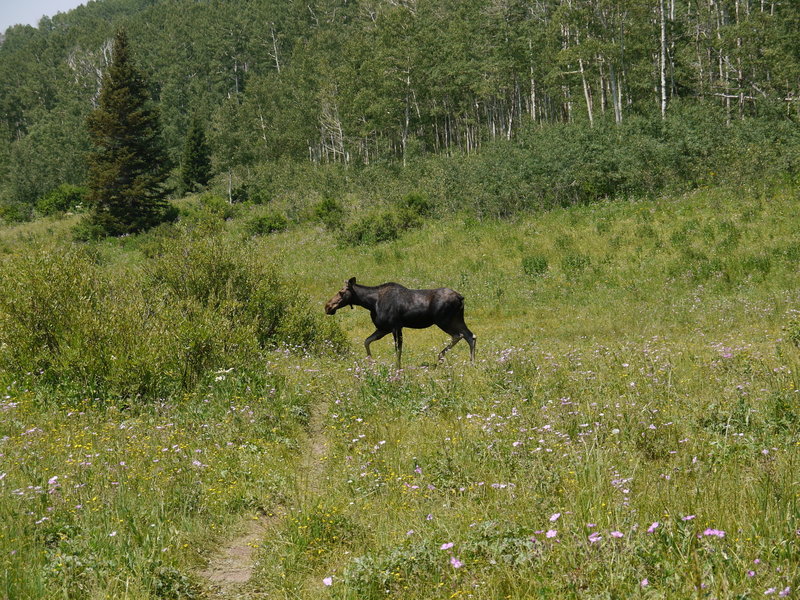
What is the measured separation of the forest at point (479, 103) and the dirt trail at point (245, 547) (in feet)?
85.5

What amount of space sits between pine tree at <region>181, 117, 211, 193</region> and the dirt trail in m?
66.0

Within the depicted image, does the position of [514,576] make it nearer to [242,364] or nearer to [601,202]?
[242,364]

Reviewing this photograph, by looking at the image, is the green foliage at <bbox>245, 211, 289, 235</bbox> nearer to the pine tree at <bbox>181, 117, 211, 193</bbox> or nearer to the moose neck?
the pine tree at <bbox>181, 117, 211, 193</bbox>

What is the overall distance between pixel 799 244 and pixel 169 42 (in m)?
129

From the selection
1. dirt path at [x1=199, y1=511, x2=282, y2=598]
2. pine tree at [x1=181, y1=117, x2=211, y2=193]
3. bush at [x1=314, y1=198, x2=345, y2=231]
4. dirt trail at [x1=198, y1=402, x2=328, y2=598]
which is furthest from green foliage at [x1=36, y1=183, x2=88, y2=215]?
dirt path at [x1=199, y1=511, x2=282, y2=598]

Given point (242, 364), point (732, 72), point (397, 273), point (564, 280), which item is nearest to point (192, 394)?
point (242, 364)

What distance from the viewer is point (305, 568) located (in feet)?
16.5

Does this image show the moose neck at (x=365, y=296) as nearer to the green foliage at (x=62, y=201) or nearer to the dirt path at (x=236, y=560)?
the dirt path at (x=236, y=560)

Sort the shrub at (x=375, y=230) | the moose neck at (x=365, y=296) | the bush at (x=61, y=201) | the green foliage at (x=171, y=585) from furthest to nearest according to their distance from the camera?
the bush at (x=61, y=201)
the shrub at (x=375, y=230)
the moose neck at (x=365, y=296)
the green foliage at (x=171, y=585)

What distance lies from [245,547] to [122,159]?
47.6m

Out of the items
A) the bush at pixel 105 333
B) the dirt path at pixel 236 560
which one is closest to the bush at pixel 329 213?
the bush at pixel 105 333

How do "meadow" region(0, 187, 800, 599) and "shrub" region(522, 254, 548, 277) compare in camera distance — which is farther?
"shrub" region(522, 254, 548, 277)

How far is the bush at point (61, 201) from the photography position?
62.5m

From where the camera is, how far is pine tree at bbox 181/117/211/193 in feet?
222
